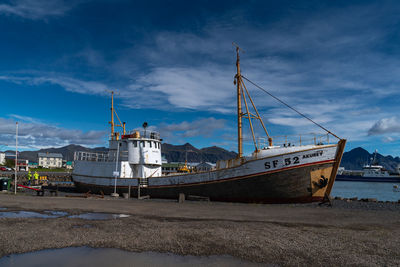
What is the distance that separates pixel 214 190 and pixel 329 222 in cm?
977

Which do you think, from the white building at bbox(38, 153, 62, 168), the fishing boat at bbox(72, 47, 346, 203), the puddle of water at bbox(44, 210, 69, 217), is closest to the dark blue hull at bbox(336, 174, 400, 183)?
the fishing boat at bbox(72, 47, 346, 203)

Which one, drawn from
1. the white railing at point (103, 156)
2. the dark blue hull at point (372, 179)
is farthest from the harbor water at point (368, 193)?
the dark blue hull at point (372, 179)

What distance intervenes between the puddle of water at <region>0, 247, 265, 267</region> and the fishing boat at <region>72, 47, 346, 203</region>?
12184 mm

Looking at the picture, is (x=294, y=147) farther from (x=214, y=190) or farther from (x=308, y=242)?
(x=308, y=242)

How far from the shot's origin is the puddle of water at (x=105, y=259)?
669 cm

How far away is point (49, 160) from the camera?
150625 millimetres

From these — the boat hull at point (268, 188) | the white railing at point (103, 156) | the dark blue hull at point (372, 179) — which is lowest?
the dark blue hull at point (372, 179)

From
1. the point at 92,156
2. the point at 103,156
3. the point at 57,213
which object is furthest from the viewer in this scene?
the point at 92,156

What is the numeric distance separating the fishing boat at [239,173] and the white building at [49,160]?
140 metres

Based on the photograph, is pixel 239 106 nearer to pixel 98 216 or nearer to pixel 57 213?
Result: pixel 98 216

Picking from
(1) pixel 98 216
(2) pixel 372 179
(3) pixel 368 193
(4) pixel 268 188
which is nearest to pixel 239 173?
(4) pixel 268 188

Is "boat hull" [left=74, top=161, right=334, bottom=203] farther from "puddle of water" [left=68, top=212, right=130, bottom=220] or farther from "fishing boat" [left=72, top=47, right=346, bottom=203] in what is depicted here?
"puddle of water" [left=68, top=212, right=130, bottom=220]

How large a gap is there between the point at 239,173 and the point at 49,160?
158435 millimetres

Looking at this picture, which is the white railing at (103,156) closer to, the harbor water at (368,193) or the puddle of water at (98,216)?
the puddle of water at (98,216)
